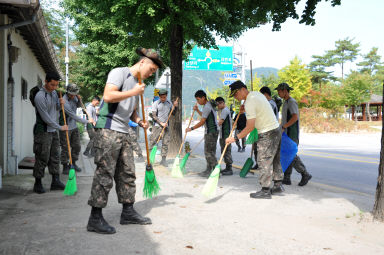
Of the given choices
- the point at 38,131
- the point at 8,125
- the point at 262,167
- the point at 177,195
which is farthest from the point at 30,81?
the point at 262,167

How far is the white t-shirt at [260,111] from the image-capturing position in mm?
5723

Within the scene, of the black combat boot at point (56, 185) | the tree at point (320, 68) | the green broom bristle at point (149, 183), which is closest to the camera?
the green broom bristle at point (149, 183)

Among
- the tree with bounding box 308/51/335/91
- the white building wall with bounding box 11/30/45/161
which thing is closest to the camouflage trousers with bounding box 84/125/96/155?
the white building wall with bounding box 11/30/45/161

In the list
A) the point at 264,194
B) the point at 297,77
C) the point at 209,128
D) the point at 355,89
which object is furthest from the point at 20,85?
the point at 297,77

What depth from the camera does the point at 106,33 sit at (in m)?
18.2

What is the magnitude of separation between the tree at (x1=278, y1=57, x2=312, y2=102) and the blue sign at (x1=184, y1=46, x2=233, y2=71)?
17313 millimetres

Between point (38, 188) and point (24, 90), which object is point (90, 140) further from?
point (38, 188)

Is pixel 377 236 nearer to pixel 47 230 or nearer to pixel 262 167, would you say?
pixel 262 167

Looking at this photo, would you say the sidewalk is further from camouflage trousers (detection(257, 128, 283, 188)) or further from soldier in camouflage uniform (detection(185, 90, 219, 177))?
soldier in camouflage uniform (detection(185, 90, 219, 177))

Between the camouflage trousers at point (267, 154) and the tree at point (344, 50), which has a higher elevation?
the tree at point (344, 50)

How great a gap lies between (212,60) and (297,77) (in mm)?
20042

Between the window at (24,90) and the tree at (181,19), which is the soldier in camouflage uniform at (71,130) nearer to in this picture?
the tree at (181,19)

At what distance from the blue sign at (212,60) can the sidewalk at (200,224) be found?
24.9 m

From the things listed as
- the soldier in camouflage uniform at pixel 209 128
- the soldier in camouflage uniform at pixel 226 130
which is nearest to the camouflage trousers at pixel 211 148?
the soldier in camouflage uniform at pixel 209 128
